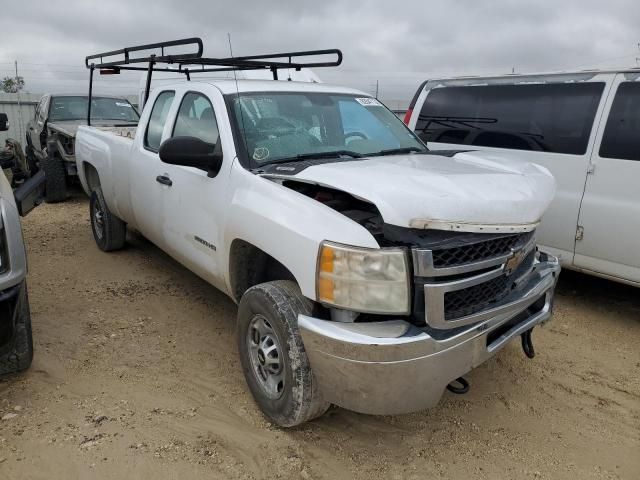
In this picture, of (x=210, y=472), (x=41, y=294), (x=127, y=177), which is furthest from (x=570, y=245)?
(x=41, y=294)

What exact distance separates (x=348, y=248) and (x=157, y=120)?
9.30 ft

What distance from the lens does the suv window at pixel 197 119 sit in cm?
373

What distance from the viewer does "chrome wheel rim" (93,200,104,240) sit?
19.8 ft

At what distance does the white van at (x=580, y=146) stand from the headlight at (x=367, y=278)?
274 cm

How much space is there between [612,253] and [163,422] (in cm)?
363

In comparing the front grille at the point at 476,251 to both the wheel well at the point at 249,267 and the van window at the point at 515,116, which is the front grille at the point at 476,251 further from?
the van window at the point at 515,116

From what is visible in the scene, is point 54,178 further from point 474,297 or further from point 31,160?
point 474,297

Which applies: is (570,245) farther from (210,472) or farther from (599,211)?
(210,472)

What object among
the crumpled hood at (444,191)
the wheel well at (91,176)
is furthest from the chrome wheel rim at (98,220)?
the crumpled hood at (444,191)

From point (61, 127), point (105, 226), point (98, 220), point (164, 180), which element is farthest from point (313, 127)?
point (61, 127)

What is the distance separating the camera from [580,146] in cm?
452

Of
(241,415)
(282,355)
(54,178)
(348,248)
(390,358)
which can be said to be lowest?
(241,415)

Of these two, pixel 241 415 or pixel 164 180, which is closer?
pixel 241 415

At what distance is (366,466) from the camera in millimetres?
2717
